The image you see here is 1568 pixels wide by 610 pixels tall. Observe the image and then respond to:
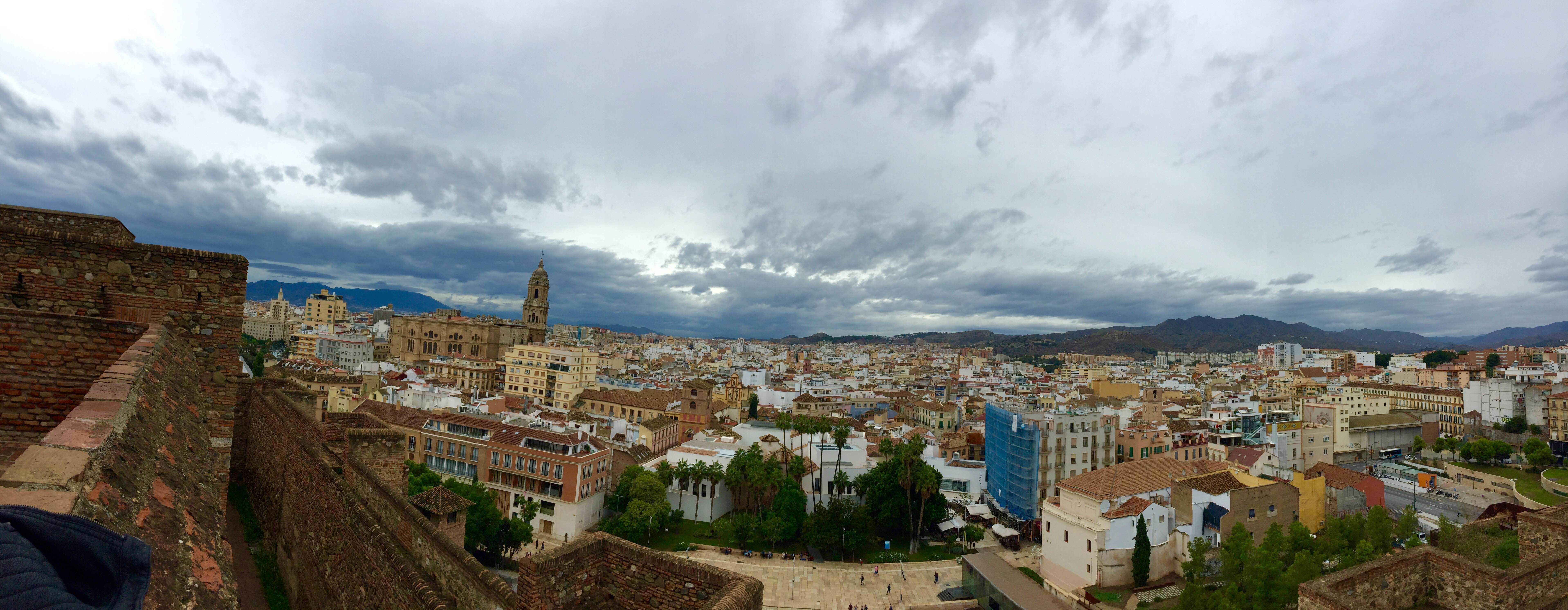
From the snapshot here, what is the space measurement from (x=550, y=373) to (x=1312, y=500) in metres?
54.7

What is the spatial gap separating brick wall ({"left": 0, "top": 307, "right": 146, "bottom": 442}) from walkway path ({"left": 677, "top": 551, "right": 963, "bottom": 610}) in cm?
2091

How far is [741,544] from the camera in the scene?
2983 cm

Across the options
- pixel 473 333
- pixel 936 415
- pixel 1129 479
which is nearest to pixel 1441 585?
pixel 1129 479

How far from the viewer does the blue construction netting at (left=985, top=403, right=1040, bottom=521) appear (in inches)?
1369

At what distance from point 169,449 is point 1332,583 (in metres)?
12.3

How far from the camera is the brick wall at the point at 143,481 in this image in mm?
2170

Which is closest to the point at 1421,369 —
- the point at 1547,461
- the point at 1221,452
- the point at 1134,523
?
the point at 1547,461

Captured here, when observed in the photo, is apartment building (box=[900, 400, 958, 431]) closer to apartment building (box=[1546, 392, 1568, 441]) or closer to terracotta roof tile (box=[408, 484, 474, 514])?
apartment building (box=[1546, 392, 1568, 441])

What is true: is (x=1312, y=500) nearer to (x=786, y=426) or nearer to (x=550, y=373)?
(x=786, y=426)

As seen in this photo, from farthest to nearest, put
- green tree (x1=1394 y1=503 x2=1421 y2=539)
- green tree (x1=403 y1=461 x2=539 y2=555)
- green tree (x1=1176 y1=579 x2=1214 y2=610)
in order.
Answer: green tree (x1=1394 y1=503 x2=1421 y2=539) → green tree (x1=403 y1=461 x2=539 y2=555) → green tree (x1=1176 y1=579 x2=1214 y2=610)

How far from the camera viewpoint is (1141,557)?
24.3 metres

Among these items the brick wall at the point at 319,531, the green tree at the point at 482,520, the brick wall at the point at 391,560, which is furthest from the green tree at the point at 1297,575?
the green tree at the point at 482,520

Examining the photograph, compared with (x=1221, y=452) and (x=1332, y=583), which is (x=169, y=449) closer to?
(x=1332, y=583)

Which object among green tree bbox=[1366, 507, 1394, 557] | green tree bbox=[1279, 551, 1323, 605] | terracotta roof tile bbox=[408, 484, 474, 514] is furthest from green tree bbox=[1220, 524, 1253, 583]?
terracotta roof tile bbox=[408, 484, 474, 514]
